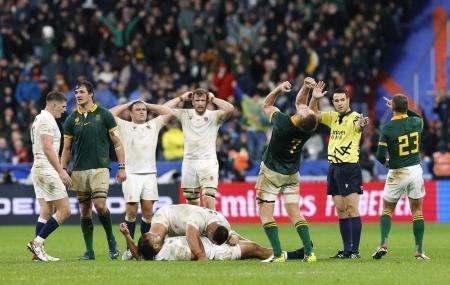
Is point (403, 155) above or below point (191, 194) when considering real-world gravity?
above

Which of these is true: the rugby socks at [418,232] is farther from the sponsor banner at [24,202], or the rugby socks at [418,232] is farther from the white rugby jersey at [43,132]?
the sponsor banner at [24,202]

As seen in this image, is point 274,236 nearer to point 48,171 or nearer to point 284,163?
point 284,163

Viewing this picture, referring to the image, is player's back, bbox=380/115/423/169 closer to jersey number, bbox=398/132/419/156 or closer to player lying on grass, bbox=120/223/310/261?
jersey number, bbox=398/132/419/156

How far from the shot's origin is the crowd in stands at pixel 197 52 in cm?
3212

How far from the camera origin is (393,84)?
116 feet

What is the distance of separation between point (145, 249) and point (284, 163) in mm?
2374

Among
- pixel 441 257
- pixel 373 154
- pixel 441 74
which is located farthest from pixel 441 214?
pixel 441 257

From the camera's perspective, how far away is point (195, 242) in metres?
16.3

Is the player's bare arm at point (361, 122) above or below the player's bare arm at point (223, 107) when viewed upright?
below

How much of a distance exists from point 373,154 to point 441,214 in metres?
2.73

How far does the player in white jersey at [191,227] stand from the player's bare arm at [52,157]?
4.69 feet

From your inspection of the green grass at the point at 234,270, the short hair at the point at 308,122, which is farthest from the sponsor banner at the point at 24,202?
the short hair at the point at 308,122

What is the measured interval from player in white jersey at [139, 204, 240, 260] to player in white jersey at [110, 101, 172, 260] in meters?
2.28

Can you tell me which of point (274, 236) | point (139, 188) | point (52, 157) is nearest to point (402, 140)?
point (274, 236)
